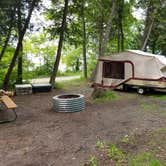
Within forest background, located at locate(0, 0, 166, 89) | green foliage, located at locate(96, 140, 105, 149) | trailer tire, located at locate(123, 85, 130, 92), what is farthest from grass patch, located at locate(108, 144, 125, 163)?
trailer tire, located at locate(123, 85, 130, 92)

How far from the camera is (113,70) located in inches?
477

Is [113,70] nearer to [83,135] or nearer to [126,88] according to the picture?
[126,88]

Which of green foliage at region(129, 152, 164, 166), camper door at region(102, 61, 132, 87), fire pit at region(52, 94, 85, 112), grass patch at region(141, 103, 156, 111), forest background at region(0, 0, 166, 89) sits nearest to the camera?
green foliage at region(129, 152, 164, 166)

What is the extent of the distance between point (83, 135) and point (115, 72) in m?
7.10

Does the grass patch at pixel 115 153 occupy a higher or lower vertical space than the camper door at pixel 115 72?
lower

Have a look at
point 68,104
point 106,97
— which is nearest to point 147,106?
point 106,97

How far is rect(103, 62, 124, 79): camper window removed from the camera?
11856mm

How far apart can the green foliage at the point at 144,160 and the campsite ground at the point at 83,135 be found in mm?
106

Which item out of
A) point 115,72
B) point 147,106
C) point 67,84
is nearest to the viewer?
point 147,106

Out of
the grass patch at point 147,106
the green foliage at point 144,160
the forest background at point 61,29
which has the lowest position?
the green foliage at point 144,160

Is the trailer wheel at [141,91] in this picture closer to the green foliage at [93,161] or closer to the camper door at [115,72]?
the camper door at [115,72]

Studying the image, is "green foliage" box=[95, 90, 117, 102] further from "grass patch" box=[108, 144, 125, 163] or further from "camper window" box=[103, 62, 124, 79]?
"grass patch" box=[108, 144, 125, 163]

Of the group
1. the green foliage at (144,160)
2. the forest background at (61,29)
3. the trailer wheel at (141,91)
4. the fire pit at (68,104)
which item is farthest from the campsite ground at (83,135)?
the forest background at (61,29)

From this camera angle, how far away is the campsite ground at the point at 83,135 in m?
4.18
